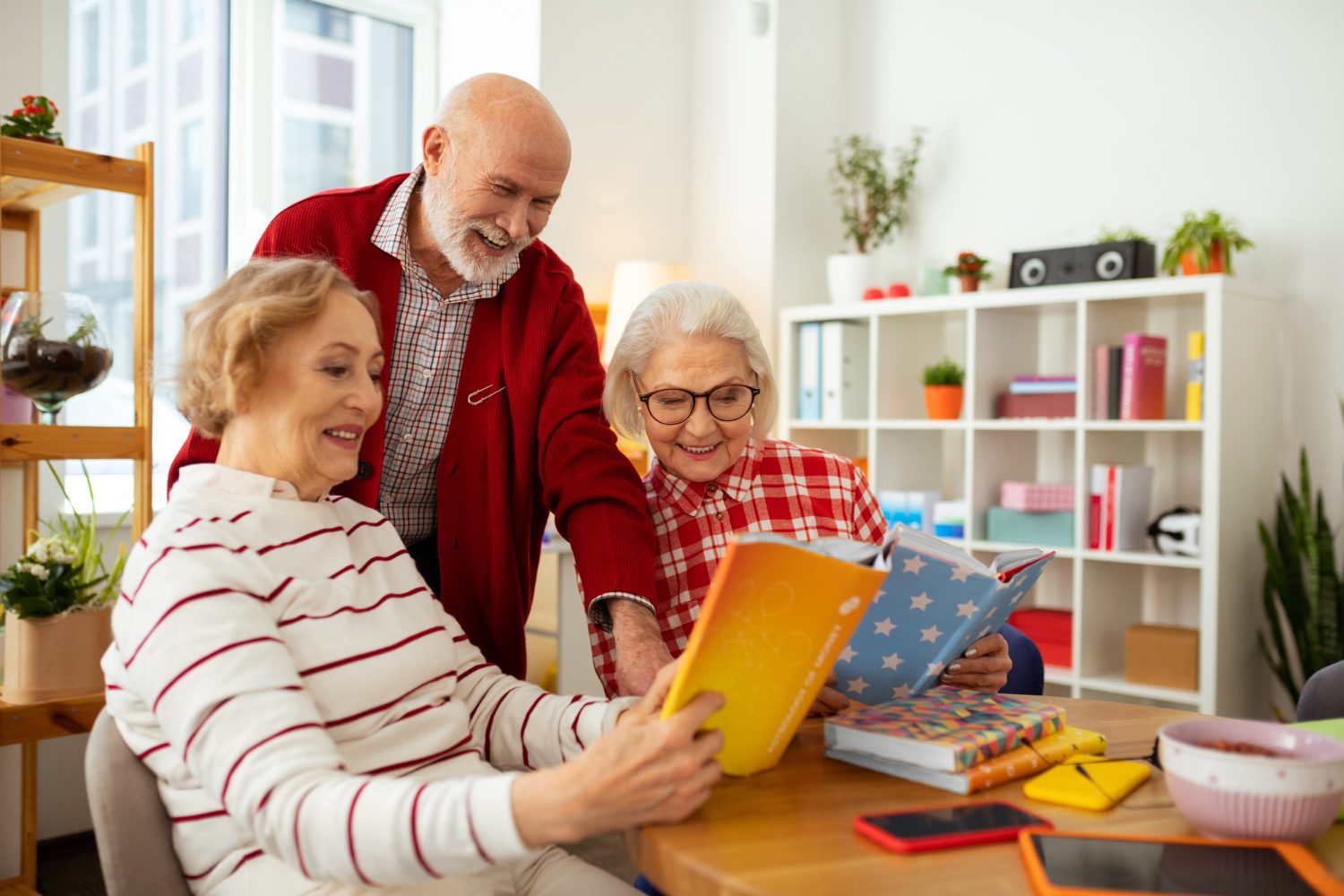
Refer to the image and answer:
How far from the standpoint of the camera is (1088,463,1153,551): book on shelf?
145 inches

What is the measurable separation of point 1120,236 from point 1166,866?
10.9 feet

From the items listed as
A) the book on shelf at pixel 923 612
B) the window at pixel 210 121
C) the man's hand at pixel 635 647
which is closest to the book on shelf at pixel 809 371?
the window at pixel 210 121

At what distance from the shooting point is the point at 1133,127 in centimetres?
401

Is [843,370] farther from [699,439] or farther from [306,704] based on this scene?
[306,704]

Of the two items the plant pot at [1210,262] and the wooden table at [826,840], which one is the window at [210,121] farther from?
the plant pot at [1210,262]

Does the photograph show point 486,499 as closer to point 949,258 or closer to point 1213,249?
point 1213,249

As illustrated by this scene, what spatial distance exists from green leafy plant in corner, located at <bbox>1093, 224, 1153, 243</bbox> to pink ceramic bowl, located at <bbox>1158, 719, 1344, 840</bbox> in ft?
9.83

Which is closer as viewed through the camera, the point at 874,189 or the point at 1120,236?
the point at 1120,236

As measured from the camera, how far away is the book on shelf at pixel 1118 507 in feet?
12.1

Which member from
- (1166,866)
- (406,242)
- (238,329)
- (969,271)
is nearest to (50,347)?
(406,242)

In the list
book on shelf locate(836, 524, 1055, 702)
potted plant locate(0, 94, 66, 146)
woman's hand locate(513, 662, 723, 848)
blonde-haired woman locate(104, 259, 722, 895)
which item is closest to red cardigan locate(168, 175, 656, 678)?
blonde-haired woman locate(104, 259, 722, 895)

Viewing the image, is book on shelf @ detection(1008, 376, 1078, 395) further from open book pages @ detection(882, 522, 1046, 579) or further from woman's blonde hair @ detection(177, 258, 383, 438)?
woman's blonde hair @ detection(177, 258, 383, 438)

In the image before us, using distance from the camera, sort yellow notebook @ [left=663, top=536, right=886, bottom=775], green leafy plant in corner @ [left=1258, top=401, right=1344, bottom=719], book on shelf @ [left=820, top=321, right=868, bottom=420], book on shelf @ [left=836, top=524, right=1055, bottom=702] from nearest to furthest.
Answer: yellow notebook @ [left=663, top=536, right=886, bottom=775] < book on shelf @ [left=836, top=524, right=1055, bottom=702] < green leafy plant in corner @ [left=1258, top=401, right=1344, bottom=719] < book on shelf @ [left=820, top=321, right=868, bottom=420]

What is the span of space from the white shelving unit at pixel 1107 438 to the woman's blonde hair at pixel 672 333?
210 cm
